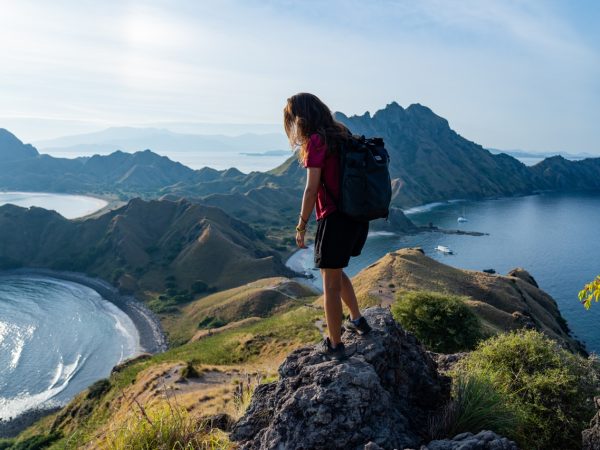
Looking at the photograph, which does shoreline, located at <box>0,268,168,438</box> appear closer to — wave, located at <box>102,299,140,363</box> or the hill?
wave, located at <box>102,299,140,363</box>

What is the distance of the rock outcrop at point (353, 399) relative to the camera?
508cm

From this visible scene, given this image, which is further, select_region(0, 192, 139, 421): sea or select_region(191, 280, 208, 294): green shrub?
select_region(191, 280, 208, 294): green shrub

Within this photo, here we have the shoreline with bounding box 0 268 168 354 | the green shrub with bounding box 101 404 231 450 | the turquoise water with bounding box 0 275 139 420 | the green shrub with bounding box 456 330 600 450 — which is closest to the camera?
the green shrub with bounding box 101 404 231 450

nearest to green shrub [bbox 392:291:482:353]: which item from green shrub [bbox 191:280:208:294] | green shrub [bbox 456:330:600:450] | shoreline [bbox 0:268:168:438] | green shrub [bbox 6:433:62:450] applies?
green shrub [bbox 456:330:600:450]

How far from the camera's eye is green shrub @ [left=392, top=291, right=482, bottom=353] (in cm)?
2369

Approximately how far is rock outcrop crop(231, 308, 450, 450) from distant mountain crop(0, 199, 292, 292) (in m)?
94.8

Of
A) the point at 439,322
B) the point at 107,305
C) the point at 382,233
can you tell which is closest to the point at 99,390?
the point at 439,322

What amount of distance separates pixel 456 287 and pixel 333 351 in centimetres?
5165

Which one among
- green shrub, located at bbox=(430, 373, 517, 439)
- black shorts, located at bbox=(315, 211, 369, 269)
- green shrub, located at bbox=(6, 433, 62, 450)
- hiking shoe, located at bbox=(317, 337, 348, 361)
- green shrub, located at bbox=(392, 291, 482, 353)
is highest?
black shorts, located at bbox=(315, 211, 369, 269)

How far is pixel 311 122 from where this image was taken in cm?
602

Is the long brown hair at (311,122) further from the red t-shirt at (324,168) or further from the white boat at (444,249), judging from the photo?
the white boat at (444,249)

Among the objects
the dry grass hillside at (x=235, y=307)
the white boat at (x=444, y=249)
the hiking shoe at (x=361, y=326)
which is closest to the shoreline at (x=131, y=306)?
the dry grass hillside at (x=235, y=307)

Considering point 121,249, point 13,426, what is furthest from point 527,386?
point 121,249

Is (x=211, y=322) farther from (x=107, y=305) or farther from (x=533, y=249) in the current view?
(x=533, y=249)
